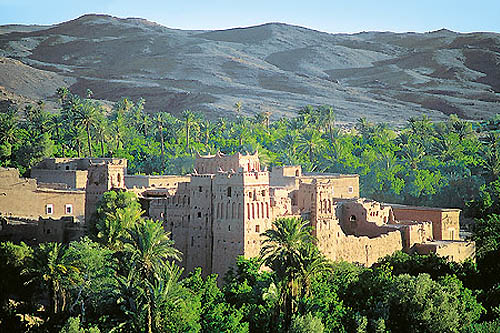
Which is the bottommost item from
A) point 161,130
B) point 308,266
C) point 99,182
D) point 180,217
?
point 308,266

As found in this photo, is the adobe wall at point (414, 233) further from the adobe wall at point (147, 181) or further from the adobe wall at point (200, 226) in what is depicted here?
the adobe wall at point (147, 181)

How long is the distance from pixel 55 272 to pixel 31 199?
12569mm

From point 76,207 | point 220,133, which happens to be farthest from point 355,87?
point 76,207

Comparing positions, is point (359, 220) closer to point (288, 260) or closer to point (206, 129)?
point (288, 260)

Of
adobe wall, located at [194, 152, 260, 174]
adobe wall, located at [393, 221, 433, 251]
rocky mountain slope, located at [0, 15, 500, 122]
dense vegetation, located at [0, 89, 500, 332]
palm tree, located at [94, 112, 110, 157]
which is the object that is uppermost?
rocky mountain slope, located at [0, 15, 500, 122]

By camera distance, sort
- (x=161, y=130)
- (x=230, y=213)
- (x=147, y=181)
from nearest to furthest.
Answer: (x=230, y=213) < (x=147, y=181) < (x=161, y=130)

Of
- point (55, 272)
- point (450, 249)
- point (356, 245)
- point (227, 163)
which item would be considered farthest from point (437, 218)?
point (55, 272)

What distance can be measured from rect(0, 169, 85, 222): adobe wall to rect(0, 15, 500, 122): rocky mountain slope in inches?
2798

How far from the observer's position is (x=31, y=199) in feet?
132

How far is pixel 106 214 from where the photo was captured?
3325cm

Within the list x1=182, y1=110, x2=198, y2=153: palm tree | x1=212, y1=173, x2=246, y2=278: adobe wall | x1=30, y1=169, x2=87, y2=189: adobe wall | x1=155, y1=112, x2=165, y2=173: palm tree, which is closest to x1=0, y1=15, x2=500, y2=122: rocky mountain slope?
x1=155, y1=112, x2=165, y2=173: palm tree

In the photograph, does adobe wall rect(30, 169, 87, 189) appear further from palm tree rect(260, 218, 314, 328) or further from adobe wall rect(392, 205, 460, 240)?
palm tree rect(260, 218, 314, 328)

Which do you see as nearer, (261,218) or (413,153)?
(261,218)

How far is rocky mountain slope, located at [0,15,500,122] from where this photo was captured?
12488 centimetres
